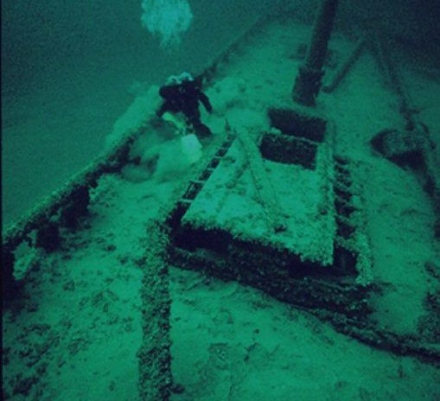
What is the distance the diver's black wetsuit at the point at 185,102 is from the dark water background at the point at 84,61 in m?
2.53

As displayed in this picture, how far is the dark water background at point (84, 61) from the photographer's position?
7312 millimetres

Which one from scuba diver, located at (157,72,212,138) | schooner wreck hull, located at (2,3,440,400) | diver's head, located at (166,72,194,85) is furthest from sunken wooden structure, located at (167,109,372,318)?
diver's head, located at (166,72,194,85)

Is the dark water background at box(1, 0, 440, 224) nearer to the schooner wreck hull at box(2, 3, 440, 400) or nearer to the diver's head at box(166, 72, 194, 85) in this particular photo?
the schooner wreck hull at box(2, 3, 440, 400)

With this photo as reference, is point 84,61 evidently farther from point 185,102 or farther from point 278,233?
point 278,233

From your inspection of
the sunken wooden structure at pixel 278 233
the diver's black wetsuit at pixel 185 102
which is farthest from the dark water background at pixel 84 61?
the diver's black wetsuit at pixel 185 102

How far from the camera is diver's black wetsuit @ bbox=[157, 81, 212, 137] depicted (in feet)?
19.0

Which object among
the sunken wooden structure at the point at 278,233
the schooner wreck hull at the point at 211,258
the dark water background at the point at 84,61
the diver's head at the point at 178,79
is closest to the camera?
the schooner wreck hull at the point at 211,258

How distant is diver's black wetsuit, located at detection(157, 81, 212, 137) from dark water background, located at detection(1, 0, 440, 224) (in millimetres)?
2530

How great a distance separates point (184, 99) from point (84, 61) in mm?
10504

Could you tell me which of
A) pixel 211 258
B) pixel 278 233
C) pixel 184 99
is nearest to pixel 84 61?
pixel 184 99

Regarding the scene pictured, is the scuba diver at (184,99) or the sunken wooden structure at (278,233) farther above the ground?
the scuba diver at (184,99)

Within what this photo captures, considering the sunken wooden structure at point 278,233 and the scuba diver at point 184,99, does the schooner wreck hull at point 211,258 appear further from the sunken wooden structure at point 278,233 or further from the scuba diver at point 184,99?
the scuba diver at point 184,99

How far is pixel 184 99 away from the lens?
5883 mm

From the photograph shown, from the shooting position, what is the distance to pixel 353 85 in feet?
30.9
